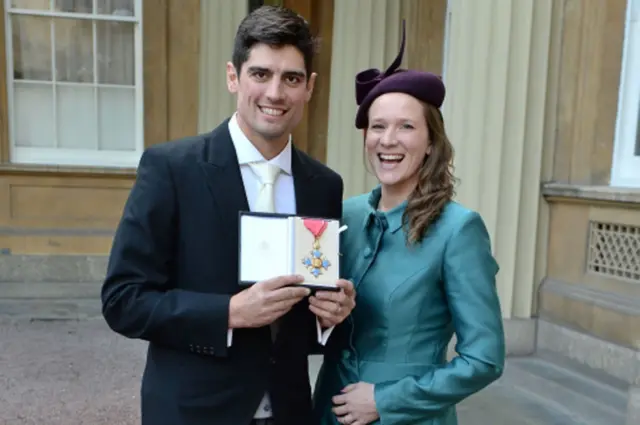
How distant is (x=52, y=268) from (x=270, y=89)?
5.43m

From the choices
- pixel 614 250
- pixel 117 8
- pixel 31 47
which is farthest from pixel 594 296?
pixel 31 47

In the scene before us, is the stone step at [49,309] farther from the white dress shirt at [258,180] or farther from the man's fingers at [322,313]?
the man's fingers at [322,313]

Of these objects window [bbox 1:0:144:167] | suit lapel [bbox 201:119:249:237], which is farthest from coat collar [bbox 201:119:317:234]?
window [bbox 1:0:144:167]

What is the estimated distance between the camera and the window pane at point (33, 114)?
612 cm

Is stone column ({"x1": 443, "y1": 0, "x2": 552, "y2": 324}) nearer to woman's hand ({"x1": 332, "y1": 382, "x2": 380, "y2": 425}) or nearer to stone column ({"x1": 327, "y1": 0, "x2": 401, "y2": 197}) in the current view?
stone column ({"x1": 327, "y1": 0, "x2": 401, "y2": 197})

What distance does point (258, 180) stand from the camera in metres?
1.61

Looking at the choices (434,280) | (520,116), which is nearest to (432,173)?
(434,280)

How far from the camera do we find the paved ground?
3.53m

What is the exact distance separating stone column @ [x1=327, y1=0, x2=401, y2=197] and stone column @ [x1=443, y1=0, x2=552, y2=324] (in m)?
1.16

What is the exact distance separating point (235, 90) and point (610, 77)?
12.2 feet

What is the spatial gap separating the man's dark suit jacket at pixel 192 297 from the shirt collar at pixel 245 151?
22 millimetres

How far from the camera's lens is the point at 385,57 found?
18.5 feet

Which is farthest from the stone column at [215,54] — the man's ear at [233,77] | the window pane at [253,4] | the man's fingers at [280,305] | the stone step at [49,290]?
the man's fingers at [280,305]

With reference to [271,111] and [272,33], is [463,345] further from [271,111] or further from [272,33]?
[272,33]
